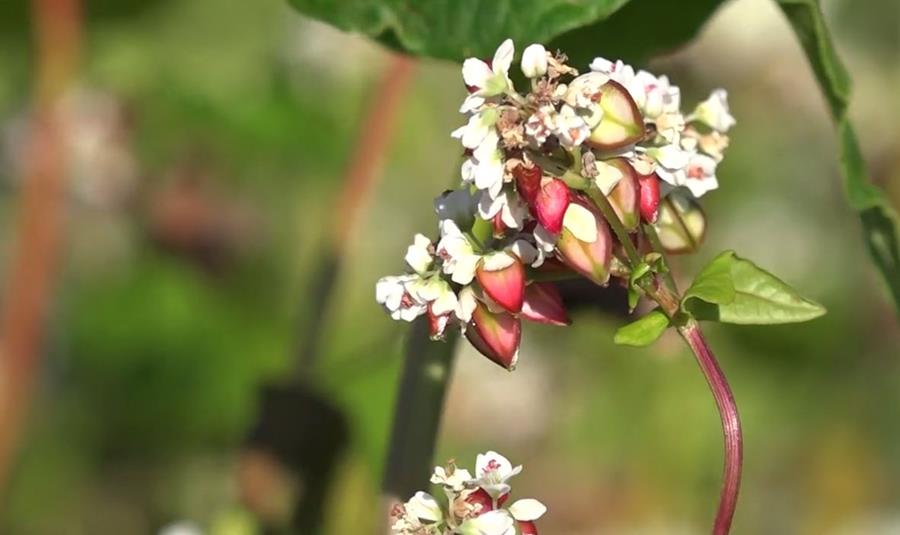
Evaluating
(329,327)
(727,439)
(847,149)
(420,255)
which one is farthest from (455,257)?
(329,327)

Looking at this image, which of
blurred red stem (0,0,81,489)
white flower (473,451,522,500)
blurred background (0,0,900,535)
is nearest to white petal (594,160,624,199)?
white flower (473,451,522,500)

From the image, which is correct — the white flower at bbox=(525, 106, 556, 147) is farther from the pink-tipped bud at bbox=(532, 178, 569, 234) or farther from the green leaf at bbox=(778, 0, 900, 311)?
the green leaf at bbox=(778, 0, 900, 311)

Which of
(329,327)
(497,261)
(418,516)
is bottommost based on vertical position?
(329,327)

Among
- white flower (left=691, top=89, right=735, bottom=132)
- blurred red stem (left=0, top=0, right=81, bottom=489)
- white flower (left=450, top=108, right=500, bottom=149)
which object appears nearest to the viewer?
white flower (left=450, top=108, right=500, bottom=149)

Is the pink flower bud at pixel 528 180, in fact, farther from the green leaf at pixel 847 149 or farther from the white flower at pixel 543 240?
the green leaf at pixel 847 149

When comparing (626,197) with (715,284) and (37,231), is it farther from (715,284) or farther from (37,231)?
(37,231)

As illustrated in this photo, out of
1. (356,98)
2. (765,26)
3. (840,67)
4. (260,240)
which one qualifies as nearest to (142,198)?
(260,240)
